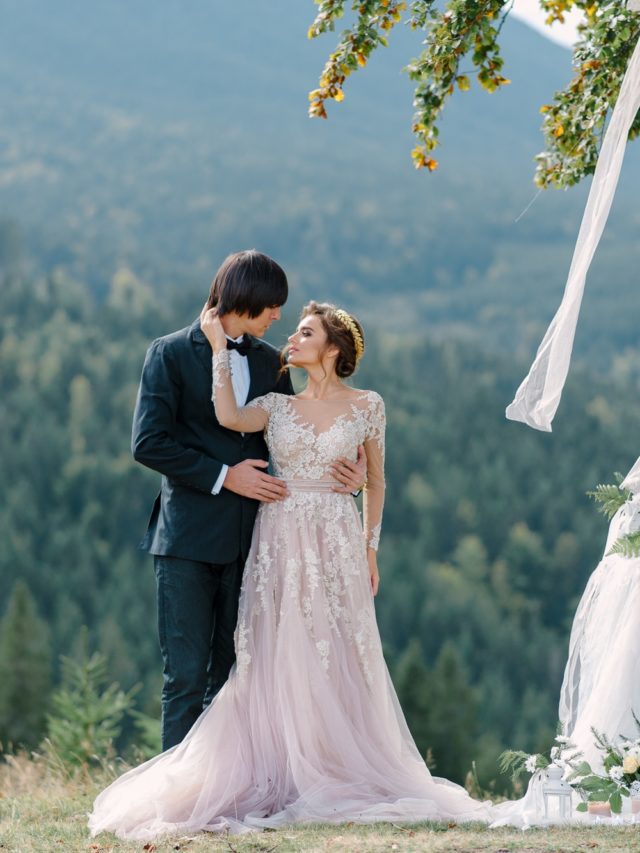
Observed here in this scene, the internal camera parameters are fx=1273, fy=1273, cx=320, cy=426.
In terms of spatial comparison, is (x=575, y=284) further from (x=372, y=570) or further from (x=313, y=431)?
(x=372, y=570)

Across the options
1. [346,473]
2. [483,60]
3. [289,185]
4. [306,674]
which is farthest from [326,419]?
[289,185]

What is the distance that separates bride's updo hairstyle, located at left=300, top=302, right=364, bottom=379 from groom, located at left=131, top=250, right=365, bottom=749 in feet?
0.53

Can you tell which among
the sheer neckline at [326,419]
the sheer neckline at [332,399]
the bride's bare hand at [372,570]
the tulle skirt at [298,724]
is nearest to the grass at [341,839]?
the tulle skirt at [298,724]

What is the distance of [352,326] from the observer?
4.53m

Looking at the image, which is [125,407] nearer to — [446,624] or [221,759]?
[446,624]

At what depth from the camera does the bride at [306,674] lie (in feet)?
13.1

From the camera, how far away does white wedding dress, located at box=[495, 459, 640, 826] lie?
12.8ft

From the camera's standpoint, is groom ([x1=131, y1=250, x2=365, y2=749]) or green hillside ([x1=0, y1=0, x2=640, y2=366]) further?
green hillside ([x1=0, y1=0, x2=640, y2=366])

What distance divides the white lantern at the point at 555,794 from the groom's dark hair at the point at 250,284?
1753mm

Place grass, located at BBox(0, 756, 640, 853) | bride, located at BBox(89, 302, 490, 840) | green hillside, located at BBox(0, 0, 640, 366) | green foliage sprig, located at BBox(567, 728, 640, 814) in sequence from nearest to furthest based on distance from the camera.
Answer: grass, located at BBox(0, 756, 640, 853) < green foliage sprig, located at BBox(567, 728, 640, 814) < bride, located at BBox(89, 302, 490, 840) < green hillside, located at BBox(0, 0, 640, 366)

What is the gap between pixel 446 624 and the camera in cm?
5138

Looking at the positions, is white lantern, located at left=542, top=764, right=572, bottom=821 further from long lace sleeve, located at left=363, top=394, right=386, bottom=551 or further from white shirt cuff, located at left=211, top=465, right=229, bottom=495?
white shirt cuff, located at left=211, top=465, right=229, bottom=495

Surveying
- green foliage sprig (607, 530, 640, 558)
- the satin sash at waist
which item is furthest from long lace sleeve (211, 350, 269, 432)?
green foliage sprig (607, 530, 640, 558)

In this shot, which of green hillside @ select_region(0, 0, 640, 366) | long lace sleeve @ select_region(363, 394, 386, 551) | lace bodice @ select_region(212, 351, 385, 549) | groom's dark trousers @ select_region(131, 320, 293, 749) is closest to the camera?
groom's dark trousers @ select_region(131, 320, 293, 749)
